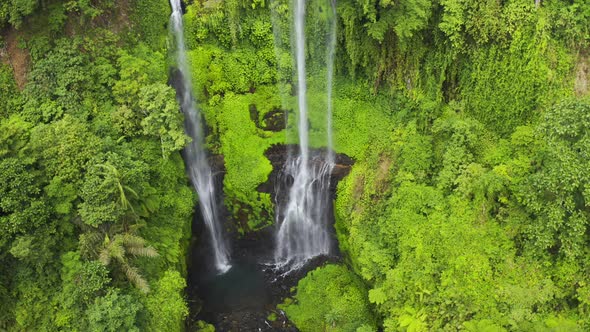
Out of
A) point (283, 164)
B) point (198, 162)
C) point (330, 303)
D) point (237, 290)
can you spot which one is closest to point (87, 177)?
point (198, 162)

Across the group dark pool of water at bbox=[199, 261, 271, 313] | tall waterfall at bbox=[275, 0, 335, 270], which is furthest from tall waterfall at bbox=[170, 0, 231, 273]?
tall waterfall at bbox=[275, 0, 335, 270]

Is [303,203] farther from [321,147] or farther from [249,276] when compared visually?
[249,276]

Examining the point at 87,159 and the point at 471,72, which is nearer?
the point at 87,159

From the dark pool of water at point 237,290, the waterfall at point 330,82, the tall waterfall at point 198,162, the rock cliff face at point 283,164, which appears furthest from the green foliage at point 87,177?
the waterfall at point 330,82

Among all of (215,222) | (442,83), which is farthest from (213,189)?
(442,83)

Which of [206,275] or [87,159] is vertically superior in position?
[87,159]

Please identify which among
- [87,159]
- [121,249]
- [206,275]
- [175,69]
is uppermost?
[175,69]

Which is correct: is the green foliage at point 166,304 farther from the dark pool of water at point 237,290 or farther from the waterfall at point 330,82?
the waterfall at point 330,82

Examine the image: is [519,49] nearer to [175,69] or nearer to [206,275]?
[175,69]

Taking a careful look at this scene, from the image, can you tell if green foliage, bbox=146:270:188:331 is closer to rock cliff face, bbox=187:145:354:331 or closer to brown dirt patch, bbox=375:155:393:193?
rock cliff face, bbox=187:145:354:331
